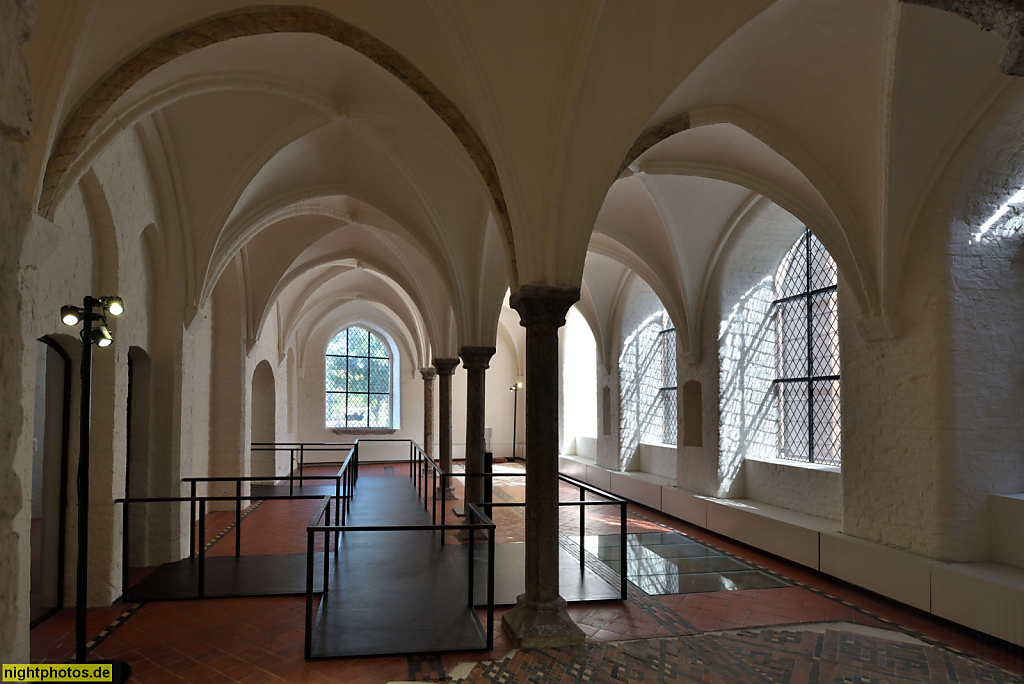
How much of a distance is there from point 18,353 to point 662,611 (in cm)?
606

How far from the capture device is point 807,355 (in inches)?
391

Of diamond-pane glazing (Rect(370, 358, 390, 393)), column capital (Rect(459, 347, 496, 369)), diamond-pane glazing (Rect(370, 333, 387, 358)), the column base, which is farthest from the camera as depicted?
diamond-pane glazing (Rect(370, 333, 387, 358))

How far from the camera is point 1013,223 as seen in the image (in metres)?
6.77

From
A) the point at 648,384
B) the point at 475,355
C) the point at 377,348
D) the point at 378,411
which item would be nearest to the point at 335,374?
the point at 377,348

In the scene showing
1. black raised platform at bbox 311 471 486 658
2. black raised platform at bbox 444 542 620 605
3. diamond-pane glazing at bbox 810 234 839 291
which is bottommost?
black raised platform at bbox 444 542 620 605

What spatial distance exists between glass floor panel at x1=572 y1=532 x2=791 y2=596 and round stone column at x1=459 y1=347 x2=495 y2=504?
161 centimetres

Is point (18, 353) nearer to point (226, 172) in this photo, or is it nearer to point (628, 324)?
point (226, 172)

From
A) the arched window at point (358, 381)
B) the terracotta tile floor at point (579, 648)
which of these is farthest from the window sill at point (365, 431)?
the terracotta tile floor at point (579, 648)

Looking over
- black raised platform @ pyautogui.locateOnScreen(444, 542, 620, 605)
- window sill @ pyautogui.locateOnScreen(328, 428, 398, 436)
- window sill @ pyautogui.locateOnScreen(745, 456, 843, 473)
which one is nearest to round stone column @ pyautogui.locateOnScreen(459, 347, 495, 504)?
black raised platform @ pyautogui.locateOnScreen(444, 542, 620, 605)

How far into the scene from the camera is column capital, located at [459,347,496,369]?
995 cm

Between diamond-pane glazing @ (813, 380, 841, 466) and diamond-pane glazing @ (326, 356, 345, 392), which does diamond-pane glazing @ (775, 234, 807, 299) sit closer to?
diamond-pane glazing @ (813, 380, 841, 466)

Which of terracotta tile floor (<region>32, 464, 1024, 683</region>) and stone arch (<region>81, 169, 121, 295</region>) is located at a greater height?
stone arch (<region>81, 169, 121, 295</region>)

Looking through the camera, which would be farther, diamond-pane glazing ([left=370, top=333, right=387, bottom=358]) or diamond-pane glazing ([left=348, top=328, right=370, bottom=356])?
diamond-pane glazing ([left=370, top=333, right=387, bottom=358])

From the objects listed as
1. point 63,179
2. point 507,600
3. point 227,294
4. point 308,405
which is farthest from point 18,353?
point 308,405
